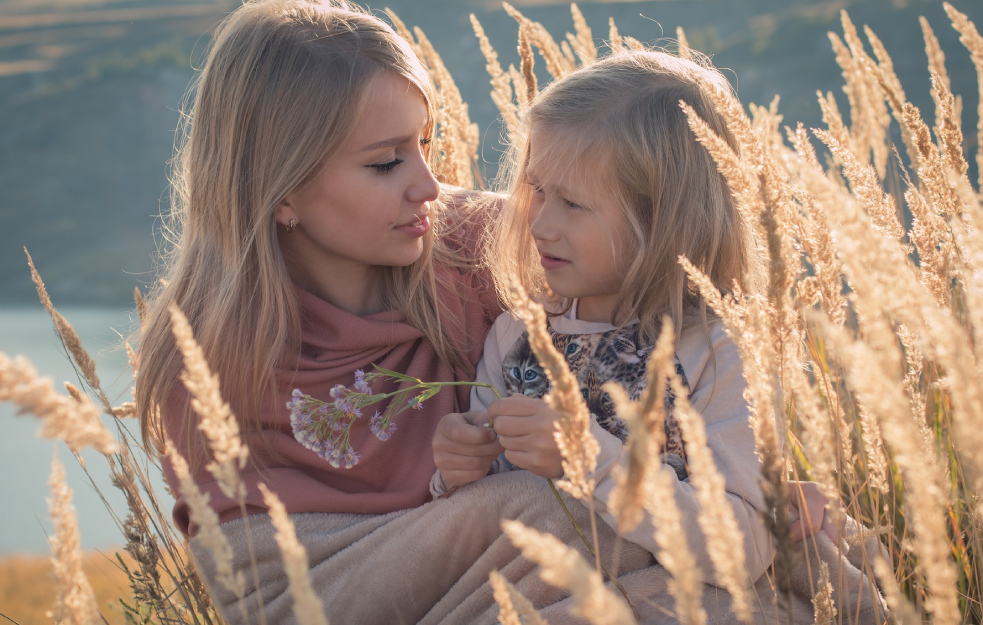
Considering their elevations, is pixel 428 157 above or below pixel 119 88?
below

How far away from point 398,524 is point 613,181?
820 millimetres

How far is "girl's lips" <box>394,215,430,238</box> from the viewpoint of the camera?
1.83 metres

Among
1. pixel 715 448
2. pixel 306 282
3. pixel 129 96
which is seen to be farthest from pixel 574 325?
pixel 129 96

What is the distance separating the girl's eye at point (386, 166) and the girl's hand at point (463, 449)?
2.05ft

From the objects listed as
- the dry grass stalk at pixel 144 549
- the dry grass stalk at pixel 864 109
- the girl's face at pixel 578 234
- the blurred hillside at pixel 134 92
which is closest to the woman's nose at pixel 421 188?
the girl's face at pixel 578 234

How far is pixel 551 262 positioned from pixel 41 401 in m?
1.13

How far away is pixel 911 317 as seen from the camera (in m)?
0.64

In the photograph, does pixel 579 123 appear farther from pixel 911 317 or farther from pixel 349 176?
pixel 911 317

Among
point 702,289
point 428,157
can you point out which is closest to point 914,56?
point 428,157

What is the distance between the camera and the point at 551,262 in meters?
1.63

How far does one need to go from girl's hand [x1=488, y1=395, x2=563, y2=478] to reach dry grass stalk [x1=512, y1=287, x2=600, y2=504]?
18.1 inches

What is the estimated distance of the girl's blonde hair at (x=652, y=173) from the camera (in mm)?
1604

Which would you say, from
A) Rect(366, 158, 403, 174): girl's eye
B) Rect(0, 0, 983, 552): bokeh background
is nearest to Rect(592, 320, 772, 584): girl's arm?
Rect(366, 158, 403, 174): girl's eye

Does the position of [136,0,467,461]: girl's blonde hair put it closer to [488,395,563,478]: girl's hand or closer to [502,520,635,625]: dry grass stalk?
[488,395,563,478]: girl's hand
